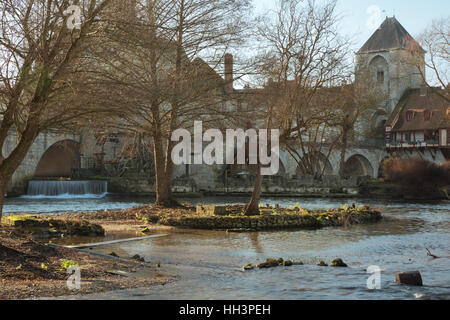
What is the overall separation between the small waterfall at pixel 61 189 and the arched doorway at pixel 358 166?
3135cm

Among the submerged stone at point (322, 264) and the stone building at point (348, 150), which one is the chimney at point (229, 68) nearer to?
the stone building at point (348, 150)

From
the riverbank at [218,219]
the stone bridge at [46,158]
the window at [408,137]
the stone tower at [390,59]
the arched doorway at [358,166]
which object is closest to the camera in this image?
the riverbank at [218,219]

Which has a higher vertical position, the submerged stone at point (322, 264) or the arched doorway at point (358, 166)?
the arched doorway at point (358, 166)

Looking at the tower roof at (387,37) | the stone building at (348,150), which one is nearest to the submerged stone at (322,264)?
the stone building at (348,150)

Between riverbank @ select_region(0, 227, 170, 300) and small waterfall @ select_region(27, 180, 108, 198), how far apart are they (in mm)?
25736

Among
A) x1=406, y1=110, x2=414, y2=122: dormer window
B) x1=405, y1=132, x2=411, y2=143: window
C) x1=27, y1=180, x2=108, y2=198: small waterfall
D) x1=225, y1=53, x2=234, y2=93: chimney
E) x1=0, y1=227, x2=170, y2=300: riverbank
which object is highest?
x1=406, y1=110, x2=414, y2=122: dormer window

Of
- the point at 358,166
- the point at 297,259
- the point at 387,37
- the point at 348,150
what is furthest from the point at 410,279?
the point at 387,37

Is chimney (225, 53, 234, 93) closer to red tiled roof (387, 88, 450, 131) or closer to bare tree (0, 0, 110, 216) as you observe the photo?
bare tree (0, 0, 110, 216)

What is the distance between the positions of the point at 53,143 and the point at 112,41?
1296 inches

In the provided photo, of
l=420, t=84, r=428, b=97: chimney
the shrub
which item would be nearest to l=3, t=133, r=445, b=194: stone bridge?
the shrub

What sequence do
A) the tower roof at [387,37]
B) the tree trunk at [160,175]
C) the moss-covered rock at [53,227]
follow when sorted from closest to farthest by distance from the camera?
the moss-covered rock at [53,227], the tree trunk at [160,175], the tower roof at [387,37]

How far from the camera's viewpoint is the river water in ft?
27.9

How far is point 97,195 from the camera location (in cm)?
3772

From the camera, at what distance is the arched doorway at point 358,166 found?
2377 inches
